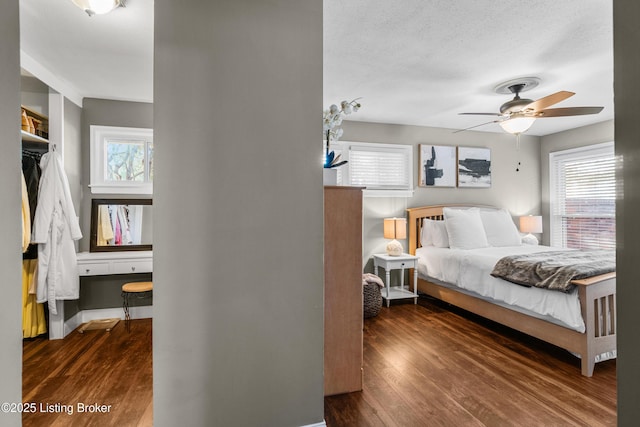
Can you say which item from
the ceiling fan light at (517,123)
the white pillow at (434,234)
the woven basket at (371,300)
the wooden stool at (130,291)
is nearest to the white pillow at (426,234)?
the white pillow at (434,234)

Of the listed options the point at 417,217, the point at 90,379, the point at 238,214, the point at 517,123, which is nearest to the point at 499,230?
the point at 417,217

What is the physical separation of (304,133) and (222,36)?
1.94 ft

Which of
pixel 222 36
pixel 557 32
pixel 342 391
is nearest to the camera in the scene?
pixel 222 36

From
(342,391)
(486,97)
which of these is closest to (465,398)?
(342,391)

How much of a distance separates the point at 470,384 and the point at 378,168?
10.1 ft

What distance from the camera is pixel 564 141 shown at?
17.3 feet

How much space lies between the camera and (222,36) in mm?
1561

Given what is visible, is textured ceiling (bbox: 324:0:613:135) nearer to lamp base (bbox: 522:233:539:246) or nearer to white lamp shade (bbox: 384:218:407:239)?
white lamp shade (bbox: 384:218:407:239)

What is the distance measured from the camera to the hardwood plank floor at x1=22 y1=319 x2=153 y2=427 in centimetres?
195

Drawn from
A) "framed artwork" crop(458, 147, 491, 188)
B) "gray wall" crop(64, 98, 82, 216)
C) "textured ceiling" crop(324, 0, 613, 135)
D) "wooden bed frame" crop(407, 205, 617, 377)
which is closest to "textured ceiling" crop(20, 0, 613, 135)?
"textured ceiling" crop(324, 0, 613, 135)

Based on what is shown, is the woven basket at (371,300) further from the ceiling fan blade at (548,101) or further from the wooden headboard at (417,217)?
the ceiling fan blade at (548,101)

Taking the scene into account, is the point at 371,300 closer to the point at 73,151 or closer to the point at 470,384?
the point at 470,384

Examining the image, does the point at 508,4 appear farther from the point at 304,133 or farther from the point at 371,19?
the point at 304,133

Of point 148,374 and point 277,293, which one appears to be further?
point 148,374
